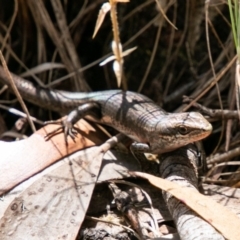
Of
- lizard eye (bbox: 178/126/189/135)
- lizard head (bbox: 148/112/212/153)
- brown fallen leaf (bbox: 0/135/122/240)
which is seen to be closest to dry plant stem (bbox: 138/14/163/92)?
lizard head (bbox: 148/112/212/153)

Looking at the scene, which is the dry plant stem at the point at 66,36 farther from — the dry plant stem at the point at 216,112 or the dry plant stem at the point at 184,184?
the dry plant stem at the point at 184,184

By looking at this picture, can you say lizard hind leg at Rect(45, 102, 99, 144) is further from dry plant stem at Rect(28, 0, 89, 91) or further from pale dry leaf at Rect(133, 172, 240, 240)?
pale dry leaf at Rect(133, 172, 240, 240)

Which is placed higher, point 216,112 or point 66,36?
point 66,36

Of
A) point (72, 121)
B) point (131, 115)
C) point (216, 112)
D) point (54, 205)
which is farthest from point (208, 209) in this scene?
point (72, 121)

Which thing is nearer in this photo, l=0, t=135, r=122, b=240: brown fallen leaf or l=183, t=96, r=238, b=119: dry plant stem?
l=0, t=135, r=122, b=240: brown fallen leaf

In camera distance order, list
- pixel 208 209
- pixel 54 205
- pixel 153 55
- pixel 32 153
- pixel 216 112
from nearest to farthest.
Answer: pixel 208 209, pixel 54 205, pixel 32 153, pixel 216 112, pixel 153 55

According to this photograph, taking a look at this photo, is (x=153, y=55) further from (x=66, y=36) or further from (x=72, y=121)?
(x=72, y=121)

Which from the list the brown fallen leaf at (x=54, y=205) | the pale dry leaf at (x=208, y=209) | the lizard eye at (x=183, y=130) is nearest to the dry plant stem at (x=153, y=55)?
the lizard eye at (x=183, y=130)
